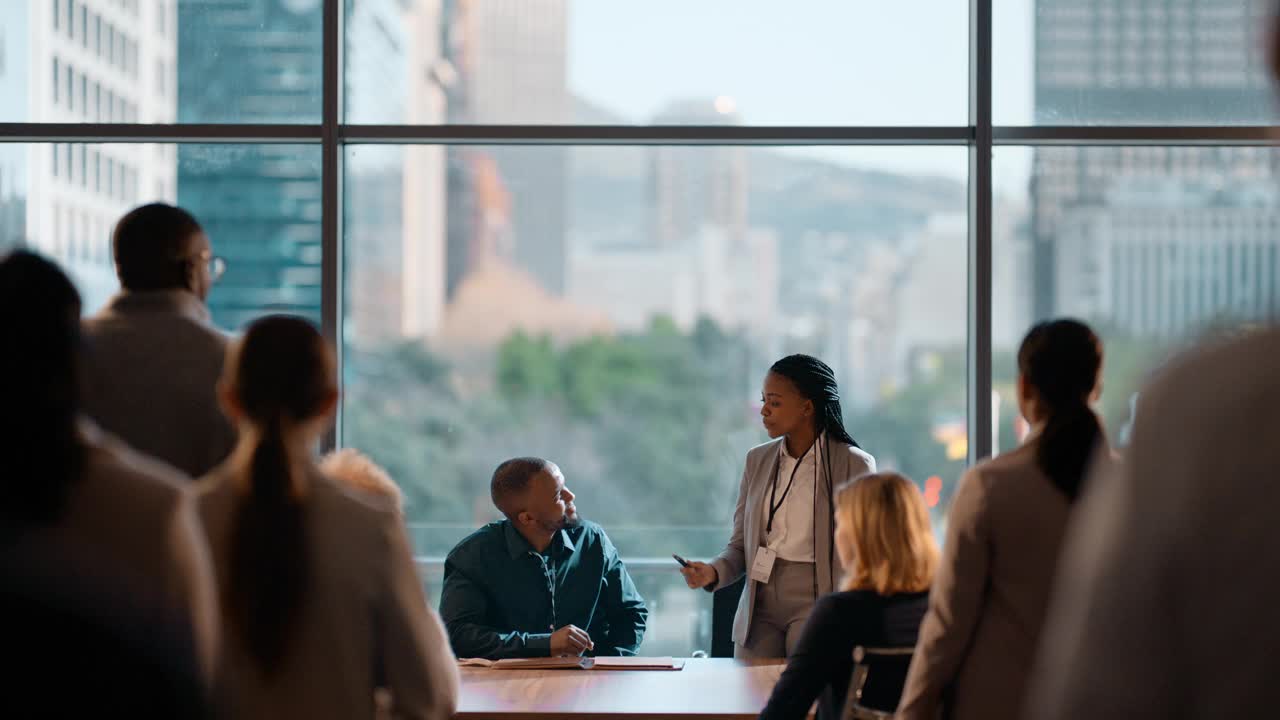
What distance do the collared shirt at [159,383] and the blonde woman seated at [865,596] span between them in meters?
1.33

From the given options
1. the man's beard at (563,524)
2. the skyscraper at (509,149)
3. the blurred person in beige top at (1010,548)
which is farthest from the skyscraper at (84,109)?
the blurred person in beige top at (1010,548)

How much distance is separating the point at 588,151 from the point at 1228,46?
276cm

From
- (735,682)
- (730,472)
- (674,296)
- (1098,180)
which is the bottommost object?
(735,682)

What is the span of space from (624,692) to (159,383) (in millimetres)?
1491

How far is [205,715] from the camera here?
4.05 feet

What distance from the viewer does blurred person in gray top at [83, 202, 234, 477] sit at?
224cm

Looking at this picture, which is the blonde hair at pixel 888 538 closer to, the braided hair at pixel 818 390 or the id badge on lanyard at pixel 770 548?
the id badge on lanyard at pixel 770 548

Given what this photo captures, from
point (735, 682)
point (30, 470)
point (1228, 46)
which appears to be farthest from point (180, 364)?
point (1228, 46)

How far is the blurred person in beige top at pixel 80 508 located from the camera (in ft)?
3.92

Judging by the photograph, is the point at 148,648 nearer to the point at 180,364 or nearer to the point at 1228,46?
the point at 180,364

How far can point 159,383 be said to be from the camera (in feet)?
7.38

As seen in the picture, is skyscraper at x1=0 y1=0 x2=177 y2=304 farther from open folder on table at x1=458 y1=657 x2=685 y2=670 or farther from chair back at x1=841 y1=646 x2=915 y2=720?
chair back at x1=841 y1=646 x2=915 y2=720

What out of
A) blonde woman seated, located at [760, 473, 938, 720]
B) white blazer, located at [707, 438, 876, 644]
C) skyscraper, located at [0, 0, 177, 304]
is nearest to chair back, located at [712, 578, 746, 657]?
white blazer, located at [707, 438, 876, 644]

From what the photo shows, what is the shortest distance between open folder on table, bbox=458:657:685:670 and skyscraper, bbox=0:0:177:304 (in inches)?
101
